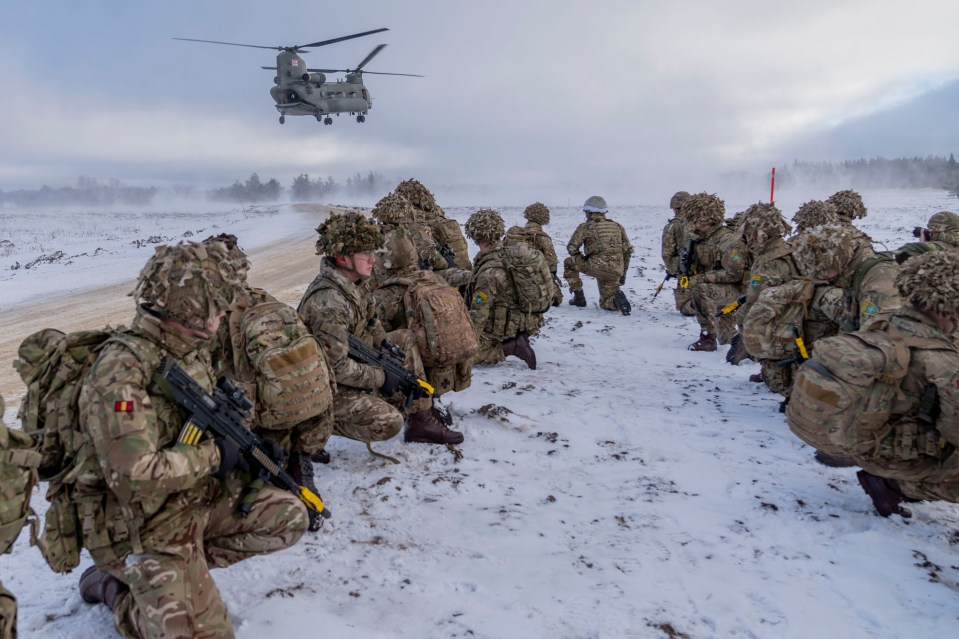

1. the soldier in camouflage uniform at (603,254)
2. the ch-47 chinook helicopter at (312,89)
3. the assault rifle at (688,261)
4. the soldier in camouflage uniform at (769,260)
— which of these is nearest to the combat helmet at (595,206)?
the soldier in camouflage uniform at (603,254)

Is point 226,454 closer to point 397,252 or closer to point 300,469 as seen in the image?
point 300,469

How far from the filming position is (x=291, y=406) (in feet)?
11.9

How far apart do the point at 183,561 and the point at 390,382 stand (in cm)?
227

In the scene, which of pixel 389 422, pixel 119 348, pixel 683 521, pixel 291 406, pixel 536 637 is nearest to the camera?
pixel 119 348

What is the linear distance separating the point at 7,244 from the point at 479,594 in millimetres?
30892

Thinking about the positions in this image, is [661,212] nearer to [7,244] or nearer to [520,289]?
[520,289]

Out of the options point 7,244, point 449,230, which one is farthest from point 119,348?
point 7,244

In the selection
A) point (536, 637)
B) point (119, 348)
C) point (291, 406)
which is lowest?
point (536, 637)

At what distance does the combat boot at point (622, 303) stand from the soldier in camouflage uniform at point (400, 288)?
6188 millimetres

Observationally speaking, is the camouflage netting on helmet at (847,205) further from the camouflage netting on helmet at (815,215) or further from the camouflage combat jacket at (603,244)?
the camouflage combat jacket at (603,244)

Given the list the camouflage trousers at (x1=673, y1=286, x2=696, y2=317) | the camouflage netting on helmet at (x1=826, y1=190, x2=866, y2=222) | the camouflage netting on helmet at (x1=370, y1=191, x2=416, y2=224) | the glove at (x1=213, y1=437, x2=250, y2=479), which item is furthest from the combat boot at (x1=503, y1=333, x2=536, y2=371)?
the glove at (x1=213, y1=437, x2=250, y2=479)

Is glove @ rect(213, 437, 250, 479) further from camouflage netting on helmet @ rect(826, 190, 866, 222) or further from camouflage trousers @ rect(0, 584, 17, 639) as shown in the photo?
camouflage netting on helmet @ rect(826, 190, 866, 222)

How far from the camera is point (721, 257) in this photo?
877cm

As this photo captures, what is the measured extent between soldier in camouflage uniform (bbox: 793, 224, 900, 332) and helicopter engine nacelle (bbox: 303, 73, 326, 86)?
84.2 feet
